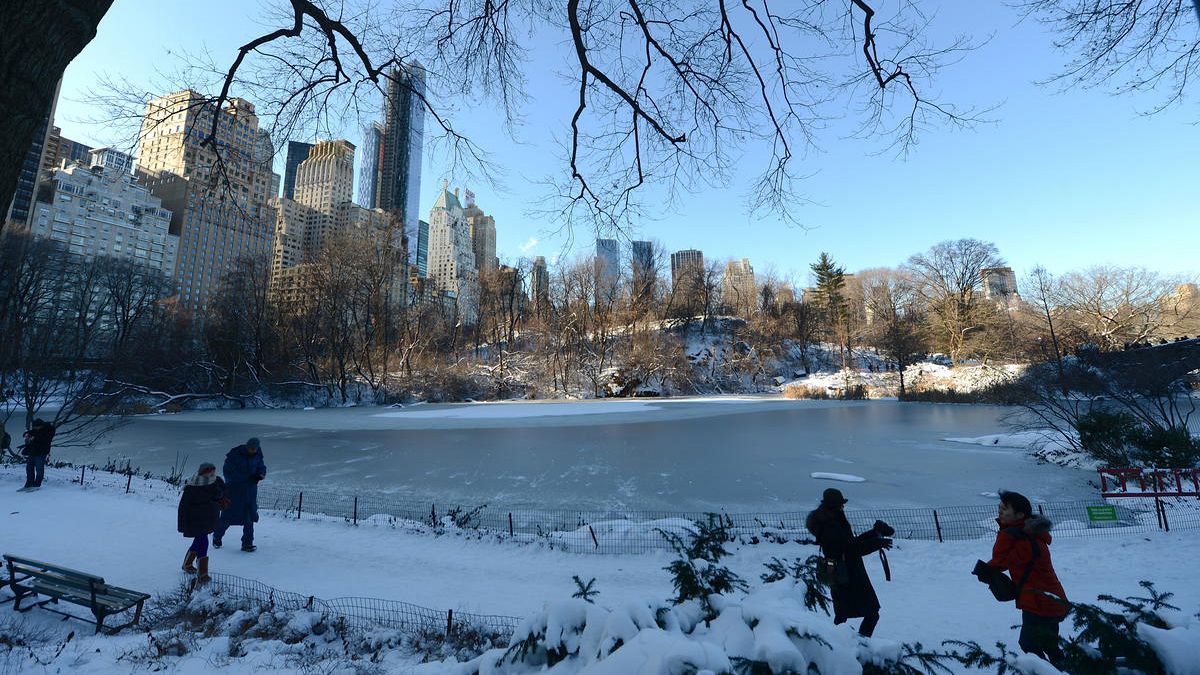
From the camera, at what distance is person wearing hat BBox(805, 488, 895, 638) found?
131 inches

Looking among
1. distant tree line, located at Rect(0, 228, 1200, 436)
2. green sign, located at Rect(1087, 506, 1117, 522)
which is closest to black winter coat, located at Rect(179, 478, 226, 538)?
green sign, located at Rect(1087, 506, 1117, 522)

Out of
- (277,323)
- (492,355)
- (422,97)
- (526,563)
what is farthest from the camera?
(492,355)

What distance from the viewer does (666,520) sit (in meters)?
6.36

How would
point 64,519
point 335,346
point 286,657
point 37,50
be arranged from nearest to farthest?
1. point 37,50
2. point 286,657
3. point 64,519
4. point 335,346

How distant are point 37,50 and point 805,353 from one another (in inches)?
1970

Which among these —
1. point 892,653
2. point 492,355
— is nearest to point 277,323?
point 492,355

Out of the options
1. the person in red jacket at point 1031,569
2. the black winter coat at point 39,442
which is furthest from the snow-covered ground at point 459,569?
the black winter coat at point 39,442

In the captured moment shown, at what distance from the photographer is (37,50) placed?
161 centimetres

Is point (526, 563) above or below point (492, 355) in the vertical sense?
below

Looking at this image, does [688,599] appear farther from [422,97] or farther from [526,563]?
[422,97]

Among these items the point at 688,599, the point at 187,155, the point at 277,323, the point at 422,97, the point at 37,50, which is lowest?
the point at 688,599

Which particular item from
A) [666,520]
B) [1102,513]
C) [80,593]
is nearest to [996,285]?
[1102,513]

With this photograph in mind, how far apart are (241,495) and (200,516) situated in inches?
35.6

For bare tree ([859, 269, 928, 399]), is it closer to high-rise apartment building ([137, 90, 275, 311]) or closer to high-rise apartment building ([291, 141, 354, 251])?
high-rise apartment building ([291, 141, 354, 251])
